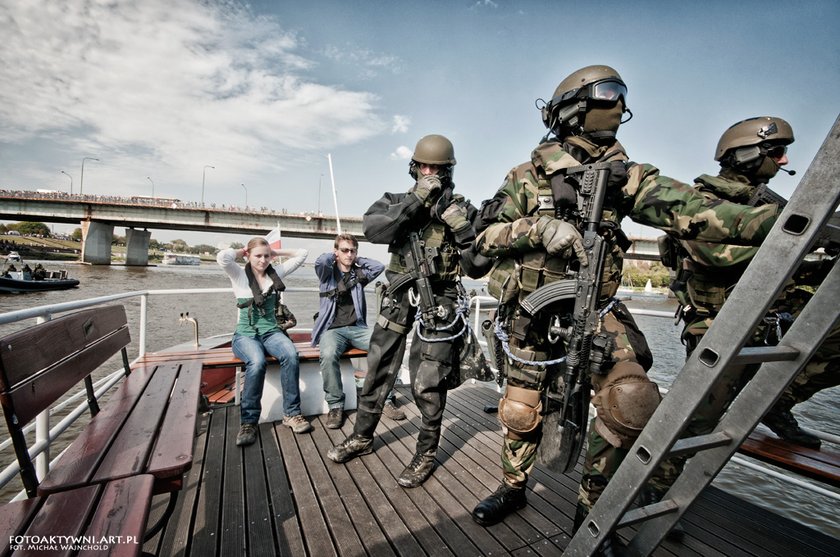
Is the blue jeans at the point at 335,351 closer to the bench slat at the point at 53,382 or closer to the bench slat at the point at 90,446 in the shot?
the bench slat at the point at 90,446

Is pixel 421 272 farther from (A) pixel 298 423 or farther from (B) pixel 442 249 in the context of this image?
(A) pixel 298 423

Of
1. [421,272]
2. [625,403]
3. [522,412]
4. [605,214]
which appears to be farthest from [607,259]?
[421,272]

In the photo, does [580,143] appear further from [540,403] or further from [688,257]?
[540,403]

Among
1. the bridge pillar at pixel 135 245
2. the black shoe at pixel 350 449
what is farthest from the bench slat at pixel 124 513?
the bridge pillar at pixel 135 245

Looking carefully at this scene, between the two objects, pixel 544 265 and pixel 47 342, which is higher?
pixel 544 265

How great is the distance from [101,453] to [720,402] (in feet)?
11.4

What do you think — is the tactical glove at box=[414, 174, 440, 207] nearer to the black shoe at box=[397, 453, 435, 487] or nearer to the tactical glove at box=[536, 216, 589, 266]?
the tactical glove at box=[536, 216, 589, 266]

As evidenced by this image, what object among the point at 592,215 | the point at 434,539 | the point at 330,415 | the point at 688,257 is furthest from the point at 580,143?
the point at 330,415

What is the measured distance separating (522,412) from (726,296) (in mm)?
1755

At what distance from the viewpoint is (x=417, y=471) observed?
2.88 metres

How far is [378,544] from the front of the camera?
2.20m

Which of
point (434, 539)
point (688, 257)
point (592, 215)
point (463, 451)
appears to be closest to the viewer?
point (592, 215)

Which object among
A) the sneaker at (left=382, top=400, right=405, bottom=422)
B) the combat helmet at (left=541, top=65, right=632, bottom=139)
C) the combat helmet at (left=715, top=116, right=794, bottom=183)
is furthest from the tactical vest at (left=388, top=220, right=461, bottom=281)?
the combat helmet at (left=715, top=116, right=794, bottom=183)

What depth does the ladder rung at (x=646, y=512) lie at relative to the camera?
1.44 metres
